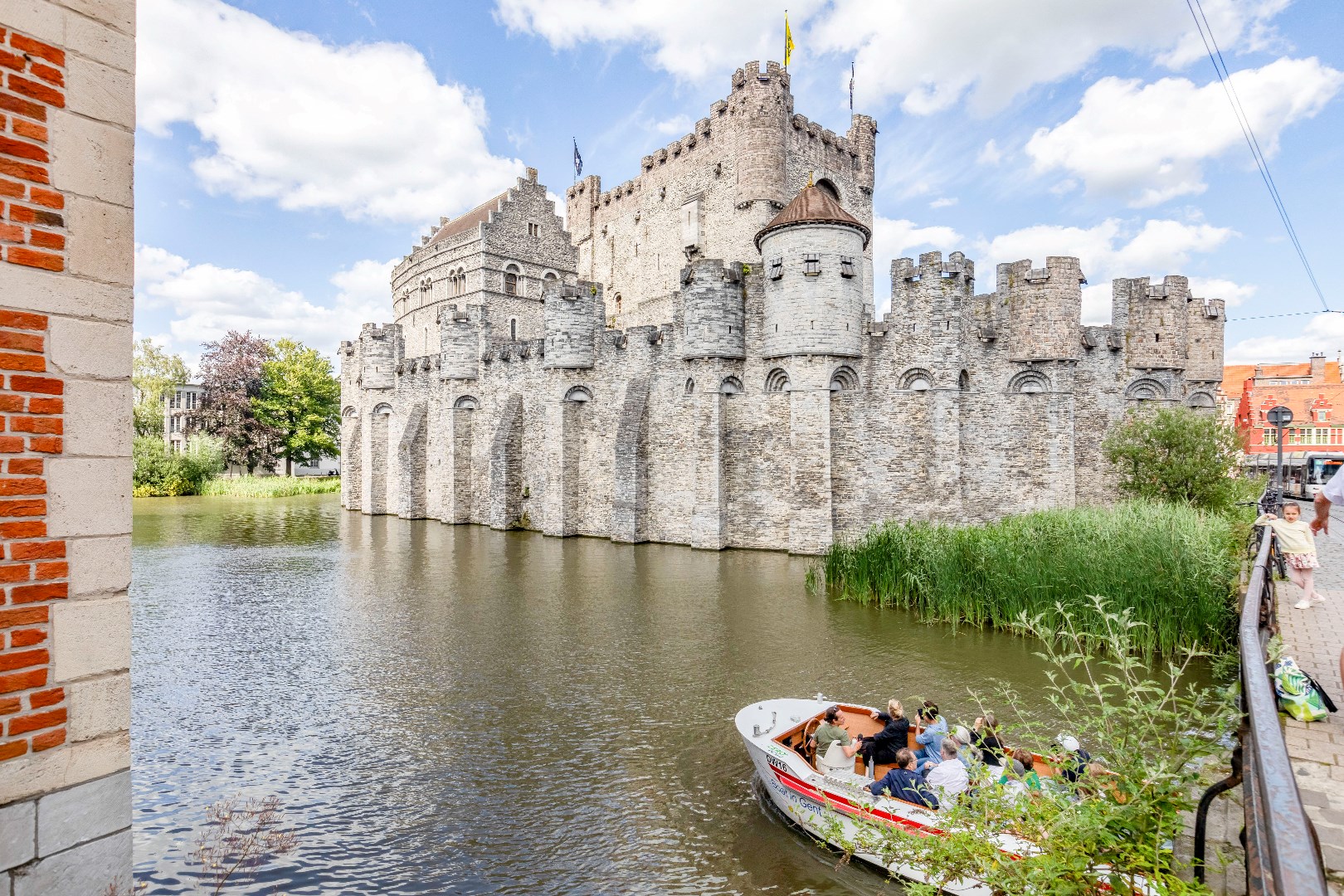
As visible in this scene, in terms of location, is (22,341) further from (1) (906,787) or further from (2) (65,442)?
(1) (906,787)

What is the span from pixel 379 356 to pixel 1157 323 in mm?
31700

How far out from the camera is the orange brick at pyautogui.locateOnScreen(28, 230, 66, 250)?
2773 mm

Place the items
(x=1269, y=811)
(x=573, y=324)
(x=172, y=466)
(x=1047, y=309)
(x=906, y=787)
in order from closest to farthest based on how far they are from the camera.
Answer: (x=1269, y=811), (x=906, y=787), (x=1047, y=309), (x=573, y=324), (x=172, y=466)

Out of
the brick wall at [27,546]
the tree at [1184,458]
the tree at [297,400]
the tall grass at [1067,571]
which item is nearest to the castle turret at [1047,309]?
the tree at [1184,458]

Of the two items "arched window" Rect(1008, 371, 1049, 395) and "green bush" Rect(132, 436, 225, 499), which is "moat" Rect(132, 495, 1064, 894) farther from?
"green bush" Rect(132, 436, 225, 499)

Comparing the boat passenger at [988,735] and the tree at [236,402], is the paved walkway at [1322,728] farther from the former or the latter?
the tree at [236,402]

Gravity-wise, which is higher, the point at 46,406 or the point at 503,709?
the point at 46,406

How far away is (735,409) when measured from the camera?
22.1 m

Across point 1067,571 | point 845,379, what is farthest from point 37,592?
point 845,379

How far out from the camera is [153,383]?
46.7 m

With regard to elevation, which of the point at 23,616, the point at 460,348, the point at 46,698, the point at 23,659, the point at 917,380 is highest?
the point at 460,348

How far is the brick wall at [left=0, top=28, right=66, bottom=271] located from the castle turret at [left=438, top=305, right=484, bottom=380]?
27.6 metres

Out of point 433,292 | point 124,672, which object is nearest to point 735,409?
point 124,672

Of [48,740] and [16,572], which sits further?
[48,740]
